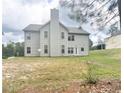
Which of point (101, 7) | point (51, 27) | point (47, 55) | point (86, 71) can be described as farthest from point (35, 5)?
point (86, 71)

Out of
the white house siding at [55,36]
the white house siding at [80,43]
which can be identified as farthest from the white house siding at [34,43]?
the white house siding at [80,43]

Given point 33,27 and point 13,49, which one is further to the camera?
point 33,27

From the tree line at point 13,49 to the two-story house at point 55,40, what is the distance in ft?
0.16

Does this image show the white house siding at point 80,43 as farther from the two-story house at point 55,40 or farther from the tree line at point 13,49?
the tree line at point 13,49

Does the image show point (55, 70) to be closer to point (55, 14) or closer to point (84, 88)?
point (84, 88)

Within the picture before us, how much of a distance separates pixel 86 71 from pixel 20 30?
0.72m

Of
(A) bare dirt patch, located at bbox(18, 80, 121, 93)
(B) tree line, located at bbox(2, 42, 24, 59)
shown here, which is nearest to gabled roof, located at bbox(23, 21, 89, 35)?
(B) tree line, located at bbox(2, 42, 24, 59)

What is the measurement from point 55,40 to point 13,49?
0.40 metres

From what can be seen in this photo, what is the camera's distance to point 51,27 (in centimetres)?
228

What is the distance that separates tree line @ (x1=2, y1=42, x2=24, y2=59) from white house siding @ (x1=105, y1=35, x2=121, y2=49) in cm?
79

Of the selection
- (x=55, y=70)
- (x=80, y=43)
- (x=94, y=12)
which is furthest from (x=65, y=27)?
(x=55, y=70)

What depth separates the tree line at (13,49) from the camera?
199 centimetres

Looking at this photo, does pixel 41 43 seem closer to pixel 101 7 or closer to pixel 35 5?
pixel 35 5

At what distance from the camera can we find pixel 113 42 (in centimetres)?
207
